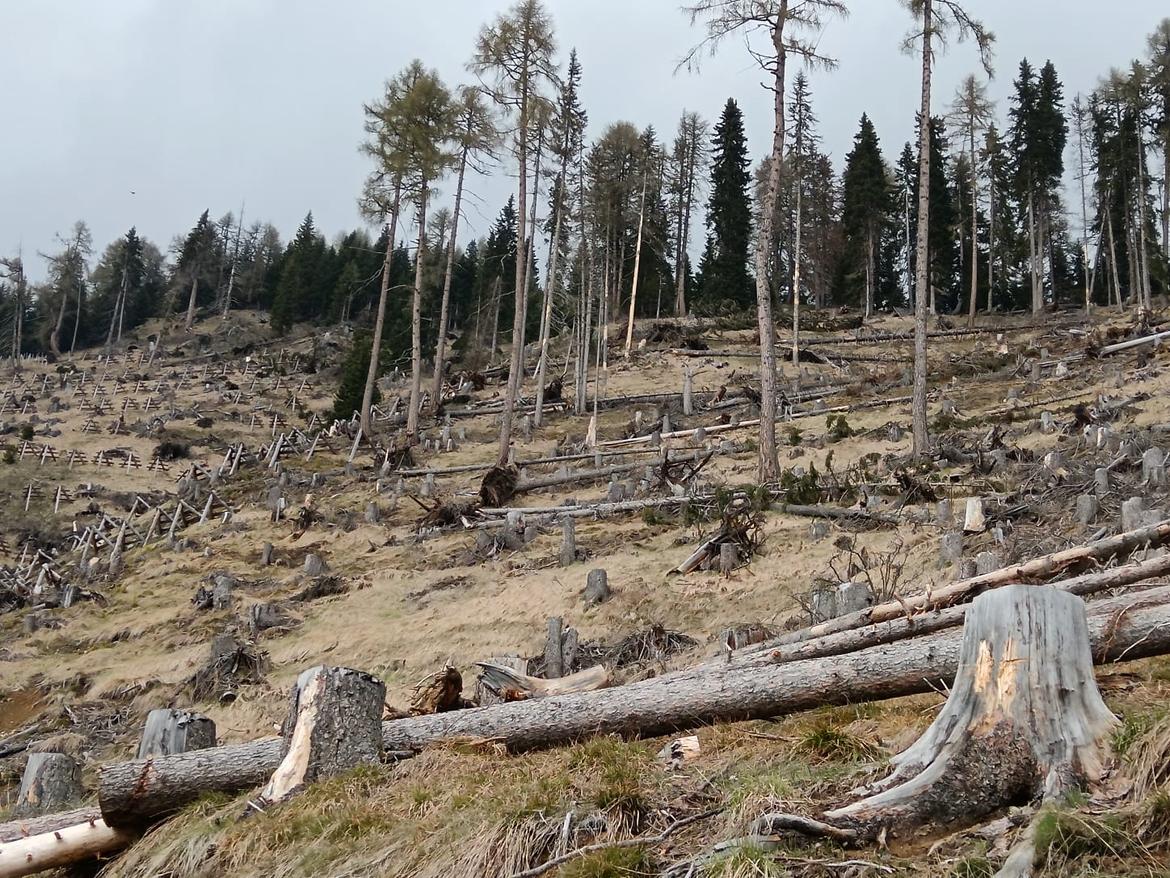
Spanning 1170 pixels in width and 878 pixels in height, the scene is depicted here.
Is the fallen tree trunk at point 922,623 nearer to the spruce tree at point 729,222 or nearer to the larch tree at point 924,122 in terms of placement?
the larch tree at point 924,122

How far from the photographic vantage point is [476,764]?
520 cm

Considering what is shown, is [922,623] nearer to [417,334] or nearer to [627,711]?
[627,711]

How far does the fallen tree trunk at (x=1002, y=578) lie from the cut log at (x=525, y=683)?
1.41 meters

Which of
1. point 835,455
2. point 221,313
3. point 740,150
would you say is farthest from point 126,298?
point 835,455

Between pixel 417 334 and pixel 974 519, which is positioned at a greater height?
pixel 417 334

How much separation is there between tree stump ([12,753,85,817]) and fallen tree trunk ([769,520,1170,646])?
596 centimetres

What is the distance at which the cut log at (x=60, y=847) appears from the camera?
5.22m

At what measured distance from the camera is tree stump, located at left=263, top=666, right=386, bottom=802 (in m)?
5.28

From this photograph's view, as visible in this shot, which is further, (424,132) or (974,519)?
(424,132)

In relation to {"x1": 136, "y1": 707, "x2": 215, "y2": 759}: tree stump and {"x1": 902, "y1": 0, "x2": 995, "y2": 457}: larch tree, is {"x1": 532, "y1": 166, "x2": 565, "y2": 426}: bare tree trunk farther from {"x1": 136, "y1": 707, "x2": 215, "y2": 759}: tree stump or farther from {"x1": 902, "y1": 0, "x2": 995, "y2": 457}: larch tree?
{"x1": 136, "y1": 707, "x2": 215, "y2": 759}: tree stump

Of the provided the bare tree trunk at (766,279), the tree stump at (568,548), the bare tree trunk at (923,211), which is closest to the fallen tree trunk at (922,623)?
the tree stump at (568,548)

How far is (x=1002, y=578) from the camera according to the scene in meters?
5.68

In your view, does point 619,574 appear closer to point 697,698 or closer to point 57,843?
point 697,698

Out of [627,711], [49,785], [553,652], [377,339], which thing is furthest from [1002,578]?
[377,339]
